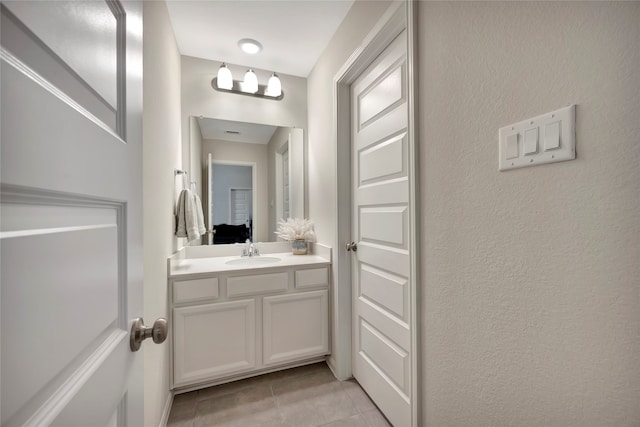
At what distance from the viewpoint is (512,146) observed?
2.44ft

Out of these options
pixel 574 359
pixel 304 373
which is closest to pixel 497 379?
pixel 574 359

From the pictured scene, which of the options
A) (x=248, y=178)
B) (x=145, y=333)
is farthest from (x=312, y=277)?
(x=145, y=333)

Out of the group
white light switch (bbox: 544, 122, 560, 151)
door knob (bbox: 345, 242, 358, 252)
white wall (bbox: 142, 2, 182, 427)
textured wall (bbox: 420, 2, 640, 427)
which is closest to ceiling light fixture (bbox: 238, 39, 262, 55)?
white wall (bbox: 142, 2, 182, 427)

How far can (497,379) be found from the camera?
2.68ft

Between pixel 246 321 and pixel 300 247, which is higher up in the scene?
pixel 300 247

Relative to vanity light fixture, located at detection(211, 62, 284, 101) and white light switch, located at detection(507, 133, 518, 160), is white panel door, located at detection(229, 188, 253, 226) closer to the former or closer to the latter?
vanity light fixture, located at detection(211, 62, 284, 101)

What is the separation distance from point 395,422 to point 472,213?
1.17m

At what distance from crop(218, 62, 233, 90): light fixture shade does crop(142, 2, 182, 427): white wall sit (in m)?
0.39

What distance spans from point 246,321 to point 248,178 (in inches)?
47.7

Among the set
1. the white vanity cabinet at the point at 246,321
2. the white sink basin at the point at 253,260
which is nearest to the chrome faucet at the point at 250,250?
the white sink basin at the point at 253,260

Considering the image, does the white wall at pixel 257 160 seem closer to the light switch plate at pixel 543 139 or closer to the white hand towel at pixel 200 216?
the white hand towel at pixel 200 216

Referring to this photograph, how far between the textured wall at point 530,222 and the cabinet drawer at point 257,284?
3.35 feet

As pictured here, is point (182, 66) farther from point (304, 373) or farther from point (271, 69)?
point (304, 373)

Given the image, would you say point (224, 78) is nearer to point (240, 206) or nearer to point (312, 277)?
point (240, 206)
